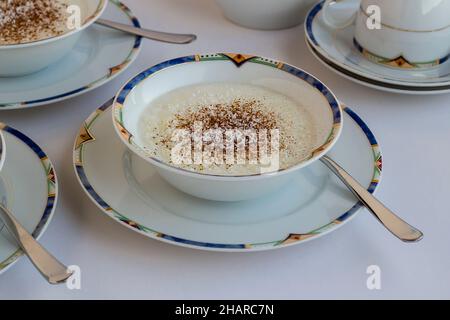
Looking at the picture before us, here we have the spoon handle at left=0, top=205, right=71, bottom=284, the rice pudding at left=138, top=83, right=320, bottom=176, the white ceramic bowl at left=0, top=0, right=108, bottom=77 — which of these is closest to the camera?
the spoon handle at left=0, top=205, right=71, bottom=284

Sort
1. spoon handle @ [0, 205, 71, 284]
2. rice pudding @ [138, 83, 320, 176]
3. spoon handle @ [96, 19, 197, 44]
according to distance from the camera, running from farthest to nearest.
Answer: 1. spoon handle @ [96, 19, 197, 44]
2. rice pudding @ [138, 83, 320, 176]
3. spoon handle @ [0, 205, 71, 284]

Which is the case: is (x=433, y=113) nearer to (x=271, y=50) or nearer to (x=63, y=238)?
(x=271, y=50)

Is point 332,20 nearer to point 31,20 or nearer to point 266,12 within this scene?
point 266,12

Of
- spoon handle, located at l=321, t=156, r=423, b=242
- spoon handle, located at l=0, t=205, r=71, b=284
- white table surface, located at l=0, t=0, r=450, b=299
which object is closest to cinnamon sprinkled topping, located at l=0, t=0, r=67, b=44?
white table surface, located at l=0, t=0, r=450, b=299

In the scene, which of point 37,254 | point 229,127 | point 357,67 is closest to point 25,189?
point 37,254

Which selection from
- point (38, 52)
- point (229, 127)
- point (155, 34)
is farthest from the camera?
point (155, 34)

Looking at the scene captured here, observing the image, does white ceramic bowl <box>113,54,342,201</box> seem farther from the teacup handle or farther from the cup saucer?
the teacup handle
